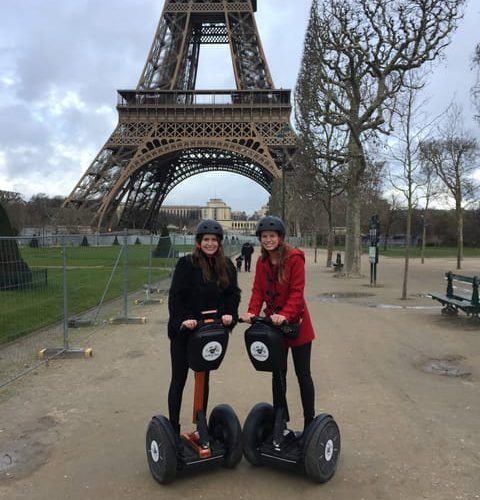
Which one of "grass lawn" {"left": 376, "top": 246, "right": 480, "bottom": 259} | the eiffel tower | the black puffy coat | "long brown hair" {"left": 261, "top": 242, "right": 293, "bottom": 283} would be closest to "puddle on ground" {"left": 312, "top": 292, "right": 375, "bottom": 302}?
"long brown hair" {"left": 261, "top": 242, "right": 293, "bottom": 283}

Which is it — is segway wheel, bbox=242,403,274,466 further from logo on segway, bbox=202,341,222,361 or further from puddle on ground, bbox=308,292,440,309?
puddle on ground, bbox=308,292,440,309

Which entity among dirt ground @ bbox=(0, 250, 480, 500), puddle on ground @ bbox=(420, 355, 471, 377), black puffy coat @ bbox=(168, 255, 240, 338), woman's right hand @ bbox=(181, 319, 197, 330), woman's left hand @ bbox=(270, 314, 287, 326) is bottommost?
dirt ground @ bbox=(0, 250, 480, 500)

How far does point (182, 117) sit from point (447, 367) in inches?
1836

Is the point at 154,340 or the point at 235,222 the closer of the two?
the point at 154,340

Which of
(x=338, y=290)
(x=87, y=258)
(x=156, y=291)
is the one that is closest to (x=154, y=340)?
(x=156, y=291)

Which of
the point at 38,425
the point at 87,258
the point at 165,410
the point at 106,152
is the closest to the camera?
the point at 38,425

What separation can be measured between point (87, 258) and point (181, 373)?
1123 inches

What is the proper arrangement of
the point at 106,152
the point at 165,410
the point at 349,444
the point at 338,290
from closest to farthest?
the point at 349,444 → the point at 165,410 → the point at 338,290 → the point at 106,152

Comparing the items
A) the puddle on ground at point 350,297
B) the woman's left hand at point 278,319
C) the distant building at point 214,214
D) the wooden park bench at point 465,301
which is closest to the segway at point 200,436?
the woman's left hand at point 278,319

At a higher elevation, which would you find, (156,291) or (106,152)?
(106,152)

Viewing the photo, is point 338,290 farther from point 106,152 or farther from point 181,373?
point 106,152

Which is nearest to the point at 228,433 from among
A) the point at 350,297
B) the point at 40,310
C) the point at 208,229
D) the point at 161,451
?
the point at 161,451

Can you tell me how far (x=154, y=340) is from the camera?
8641mm

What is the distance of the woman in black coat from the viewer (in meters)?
3.54
